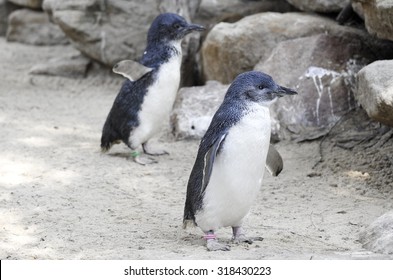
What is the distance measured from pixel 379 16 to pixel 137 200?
216 centimetres

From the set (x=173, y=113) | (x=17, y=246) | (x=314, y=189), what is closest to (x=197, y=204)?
(x=17, y=246)

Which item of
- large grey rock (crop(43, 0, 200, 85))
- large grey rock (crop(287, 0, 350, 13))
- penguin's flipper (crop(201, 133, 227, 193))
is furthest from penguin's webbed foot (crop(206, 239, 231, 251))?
large grey rock (crop(43, 0, 200, 85))

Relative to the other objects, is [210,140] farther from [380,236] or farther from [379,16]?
[379,16]

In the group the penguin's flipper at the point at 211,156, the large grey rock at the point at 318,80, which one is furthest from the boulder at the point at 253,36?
the penguin's flipper at the point at 211,156

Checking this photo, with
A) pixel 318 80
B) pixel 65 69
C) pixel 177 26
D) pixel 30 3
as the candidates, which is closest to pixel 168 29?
pixel 177 26

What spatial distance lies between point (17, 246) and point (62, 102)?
435 centimetres

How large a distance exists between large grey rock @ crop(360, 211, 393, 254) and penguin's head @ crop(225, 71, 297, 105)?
88 cm

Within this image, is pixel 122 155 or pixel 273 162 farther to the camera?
pixel 122 155

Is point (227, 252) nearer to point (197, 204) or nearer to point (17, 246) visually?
point (197, 204)

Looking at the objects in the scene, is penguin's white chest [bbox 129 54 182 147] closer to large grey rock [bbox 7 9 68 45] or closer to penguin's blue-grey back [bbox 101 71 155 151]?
penguin's blue-grey back [bbox 101 71 155 151]

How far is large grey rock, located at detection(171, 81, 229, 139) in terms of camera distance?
7.48 meters

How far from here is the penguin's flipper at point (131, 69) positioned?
6.52 m

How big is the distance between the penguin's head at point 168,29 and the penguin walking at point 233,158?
7.21 ft

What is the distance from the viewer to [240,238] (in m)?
4.75
